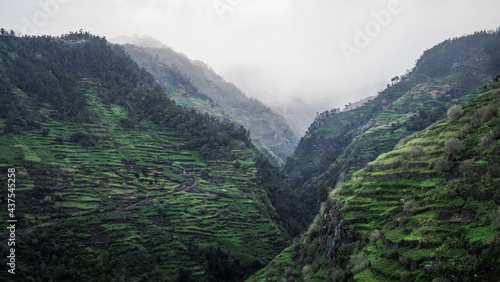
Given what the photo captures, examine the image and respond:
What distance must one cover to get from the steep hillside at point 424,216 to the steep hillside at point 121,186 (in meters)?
31.0

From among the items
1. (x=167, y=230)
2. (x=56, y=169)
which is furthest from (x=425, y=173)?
(x=56, y=169)

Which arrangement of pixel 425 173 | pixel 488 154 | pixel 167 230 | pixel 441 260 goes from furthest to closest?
pixel 167 230 < pixel 425 173 < pixel 488 154 < pixel 441 260

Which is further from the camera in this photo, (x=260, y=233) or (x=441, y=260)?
(x=260, y=233)

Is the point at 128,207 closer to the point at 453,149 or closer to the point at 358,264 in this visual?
the point at 358,264

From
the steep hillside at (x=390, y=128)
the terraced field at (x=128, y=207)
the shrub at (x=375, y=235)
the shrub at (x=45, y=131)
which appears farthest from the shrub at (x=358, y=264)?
the shrub at (x=45, y=131)

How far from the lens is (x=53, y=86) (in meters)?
139

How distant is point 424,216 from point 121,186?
287 feet

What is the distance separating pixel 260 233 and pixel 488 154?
65.5 meters

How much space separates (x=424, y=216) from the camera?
28.4 metres

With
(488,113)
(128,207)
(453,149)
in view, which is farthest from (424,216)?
(128,207)

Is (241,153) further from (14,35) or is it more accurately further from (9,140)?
(14,35)

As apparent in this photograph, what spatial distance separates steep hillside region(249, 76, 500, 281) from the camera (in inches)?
856

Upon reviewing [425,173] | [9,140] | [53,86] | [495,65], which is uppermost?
[53,86]

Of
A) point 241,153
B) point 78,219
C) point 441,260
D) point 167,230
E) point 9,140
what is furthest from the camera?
point 241,153
